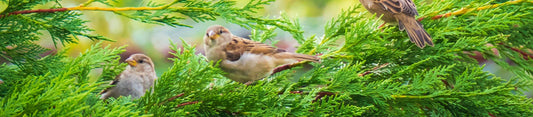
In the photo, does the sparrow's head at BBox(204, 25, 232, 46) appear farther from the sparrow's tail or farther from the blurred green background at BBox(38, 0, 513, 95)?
the blurred green background at BBox(38, 0, 513, 95)

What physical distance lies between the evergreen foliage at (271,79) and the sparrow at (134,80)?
0.77ft

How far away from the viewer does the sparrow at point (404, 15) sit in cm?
113

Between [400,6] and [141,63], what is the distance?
69 cm

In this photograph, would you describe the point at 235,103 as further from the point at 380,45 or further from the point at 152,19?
the point at 380,45

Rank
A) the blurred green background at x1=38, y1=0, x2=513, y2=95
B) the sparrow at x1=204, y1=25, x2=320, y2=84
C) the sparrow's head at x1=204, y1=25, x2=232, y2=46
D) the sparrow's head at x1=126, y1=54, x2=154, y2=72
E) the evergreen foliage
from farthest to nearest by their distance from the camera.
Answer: the blurred green background at x1=38, y1=0, x2=513, y2=95, the sparrow's head at x1=126, y1=54, x2=154, y2=72, the sparrow's head at x1=204, y1=25, x2=232, y2=46, the sparrow at x1=204, y1=25, x2=320, y2=84, the evergreen foliage

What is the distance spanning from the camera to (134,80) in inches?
54.3

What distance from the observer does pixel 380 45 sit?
3.62 feet

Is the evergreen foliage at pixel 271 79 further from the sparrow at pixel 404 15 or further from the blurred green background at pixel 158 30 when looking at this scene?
→ the blurred green background at pixel 158 30

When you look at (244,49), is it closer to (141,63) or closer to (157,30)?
(141,63)

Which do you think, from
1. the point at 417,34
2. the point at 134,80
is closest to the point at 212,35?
the point at 134,80

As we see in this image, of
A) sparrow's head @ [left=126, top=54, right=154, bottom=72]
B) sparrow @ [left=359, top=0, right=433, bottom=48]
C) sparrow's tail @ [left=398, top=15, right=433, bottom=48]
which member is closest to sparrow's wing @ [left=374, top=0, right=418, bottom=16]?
sparrow @ [left=359, top=0, right=433, bottom=48]

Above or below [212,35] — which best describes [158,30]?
below

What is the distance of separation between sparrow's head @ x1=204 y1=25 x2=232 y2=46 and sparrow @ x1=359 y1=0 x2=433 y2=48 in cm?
35

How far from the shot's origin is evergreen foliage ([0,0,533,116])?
0.75 m
